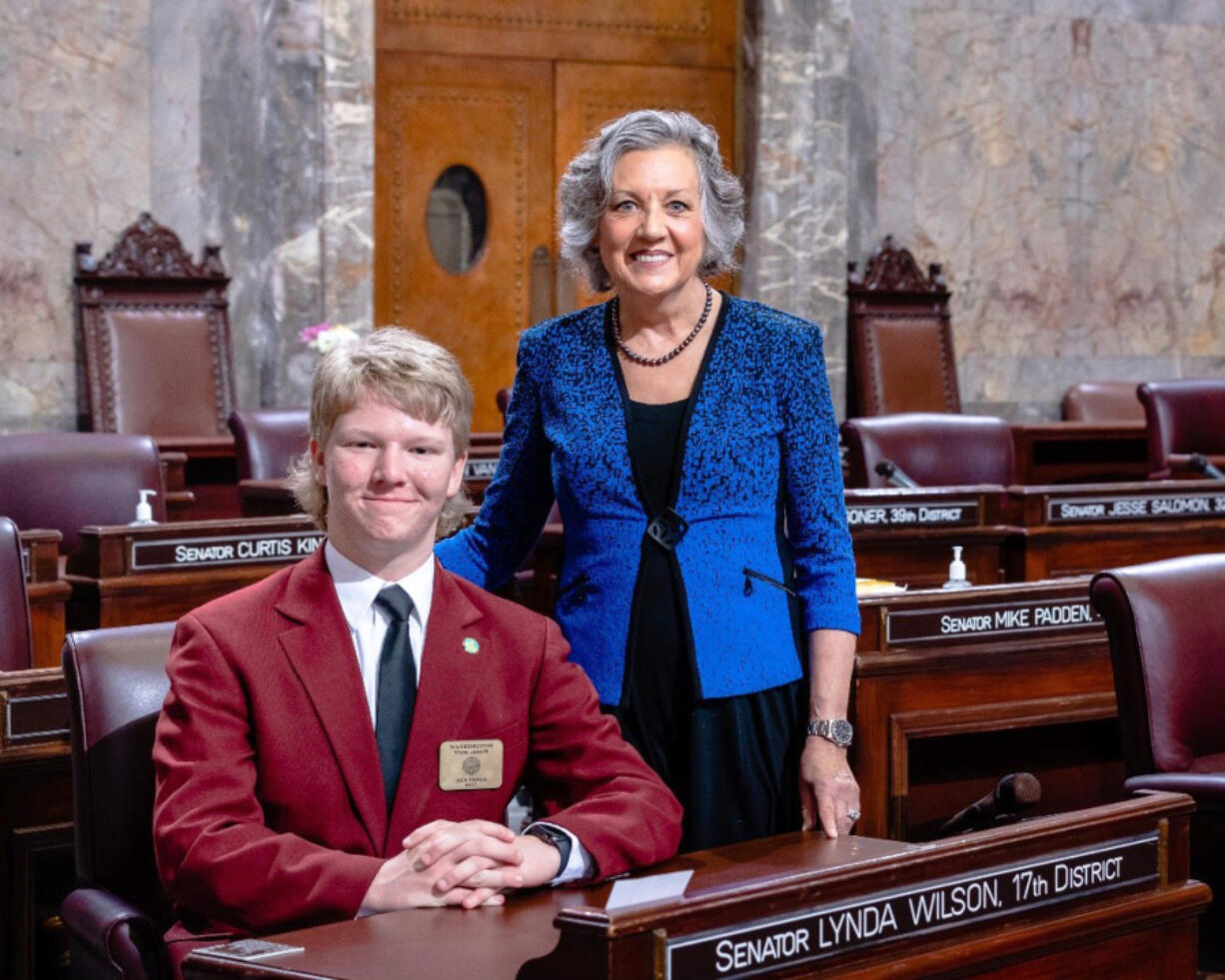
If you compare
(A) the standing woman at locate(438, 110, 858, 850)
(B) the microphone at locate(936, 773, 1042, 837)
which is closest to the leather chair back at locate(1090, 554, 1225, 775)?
(B) the microphone at locate(936, 773, 1042, 837)

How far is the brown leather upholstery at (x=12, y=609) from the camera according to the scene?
3.05m

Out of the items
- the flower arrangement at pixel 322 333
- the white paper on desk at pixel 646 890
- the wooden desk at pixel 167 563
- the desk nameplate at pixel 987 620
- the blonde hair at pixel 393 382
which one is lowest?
the white paper on desk at pixel 646 890

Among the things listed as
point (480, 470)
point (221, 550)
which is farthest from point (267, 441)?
point (221, 550)

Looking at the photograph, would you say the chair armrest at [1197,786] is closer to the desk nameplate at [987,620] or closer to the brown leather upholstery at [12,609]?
the desk nameplate at [987,620]

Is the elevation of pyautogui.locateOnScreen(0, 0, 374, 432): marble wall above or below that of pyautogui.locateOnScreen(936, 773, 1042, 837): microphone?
above

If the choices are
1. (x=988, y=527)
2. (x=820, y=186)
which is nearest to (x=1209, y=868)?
(x=988, y=527)

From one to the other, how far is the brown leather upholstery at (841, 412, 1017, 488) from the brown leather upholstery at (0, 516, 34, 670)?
8.90 feet

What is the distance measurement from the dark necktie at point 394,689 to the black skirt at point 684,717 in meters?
0.32

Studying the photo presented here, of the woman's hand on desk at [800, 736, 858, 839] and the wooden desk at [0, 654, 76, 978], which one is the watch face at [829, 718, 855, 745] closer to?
the woman's hand on desk at [800, 736, 858, 839]

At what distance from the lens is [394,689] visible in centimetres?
191

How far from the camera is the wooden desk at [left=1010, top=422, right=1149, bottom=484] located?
8344 millimetres

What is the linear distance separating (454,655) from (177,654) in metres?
0.28

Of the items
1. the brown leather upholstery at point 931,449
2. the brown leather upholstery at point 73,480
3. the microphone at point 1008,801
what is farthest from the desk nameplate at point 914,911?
the brown leather upholstery at point 931,449

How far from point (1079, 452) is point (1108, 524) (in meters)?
3.65
